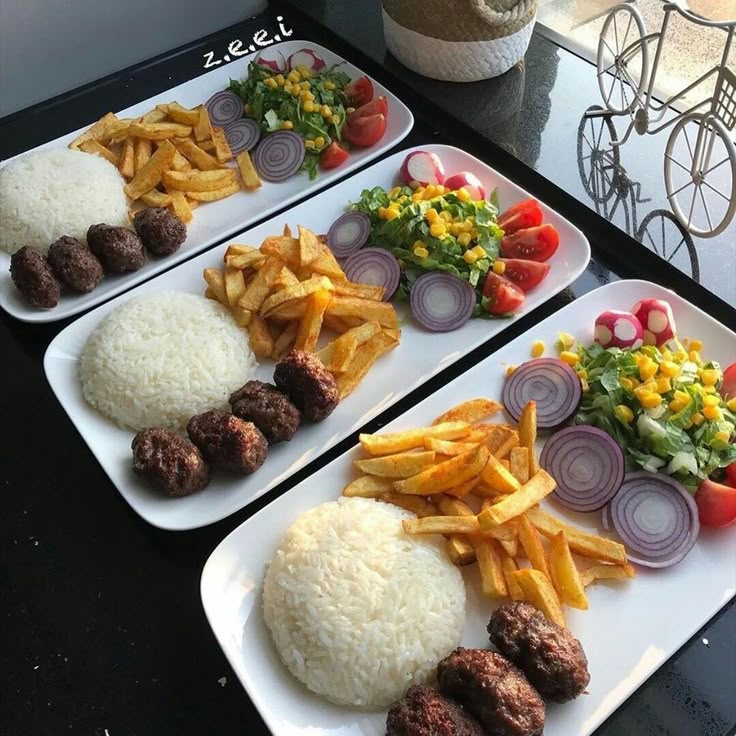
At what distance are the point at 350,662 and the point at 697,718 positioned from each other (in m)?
0.76

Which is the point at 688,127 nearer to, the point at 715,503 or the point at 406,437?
the point at 715,503

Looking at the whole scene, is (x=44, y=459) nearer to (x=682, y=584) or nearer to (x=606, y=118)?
(x=682, y=584)

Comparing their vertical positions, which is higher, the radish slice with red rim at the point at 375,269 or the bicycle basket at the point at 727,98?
the bicycle basket at the point at 727,98

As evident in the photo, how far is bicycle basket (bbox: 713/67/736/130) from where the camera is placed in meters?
2.35

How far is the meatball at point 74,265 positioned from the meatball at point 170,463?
68cm

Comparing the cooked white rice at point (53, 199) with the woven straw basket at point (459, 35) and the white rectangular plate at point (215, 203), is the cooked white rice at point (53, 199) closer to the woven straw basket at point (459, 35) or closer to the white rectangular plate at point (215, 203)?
A: the white rectangular plate at point (215, 203)

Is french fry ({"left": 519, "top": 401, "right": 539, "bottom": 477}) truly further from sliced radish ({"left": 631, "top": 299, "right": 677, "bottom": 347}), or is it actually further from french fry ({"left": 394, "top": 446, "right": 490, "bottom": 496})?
sliced radish ({"left": 631, "top": 299, "right": 677, "bottom": 347})

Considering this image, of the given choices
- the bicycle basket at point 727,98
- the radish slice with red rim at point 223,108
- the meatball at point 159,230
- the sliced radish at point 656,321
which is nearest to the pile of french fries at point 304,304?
the meatball at point 159,230

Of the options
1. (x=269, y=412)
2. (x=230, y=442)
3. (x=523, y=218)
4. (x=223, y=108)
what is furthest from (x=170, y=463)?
(x=223, y=108)

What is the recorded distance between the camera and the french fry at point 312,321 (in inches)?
91.1

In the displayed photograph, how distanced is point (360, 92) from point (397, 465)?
66.6 inches

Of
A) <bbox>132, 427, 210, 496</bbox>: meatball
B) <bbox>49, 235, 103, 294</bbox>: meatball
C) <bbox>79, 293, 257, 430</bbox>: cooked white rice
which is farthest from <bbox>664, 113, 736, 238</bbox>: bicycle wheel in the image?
<bbox>49, 235, 103, 294</bbox>: meatball

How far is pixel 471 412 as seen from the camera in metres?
2.16

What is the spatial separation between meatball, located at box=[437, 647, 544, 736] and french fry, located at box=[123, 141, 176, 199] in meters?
1.91
